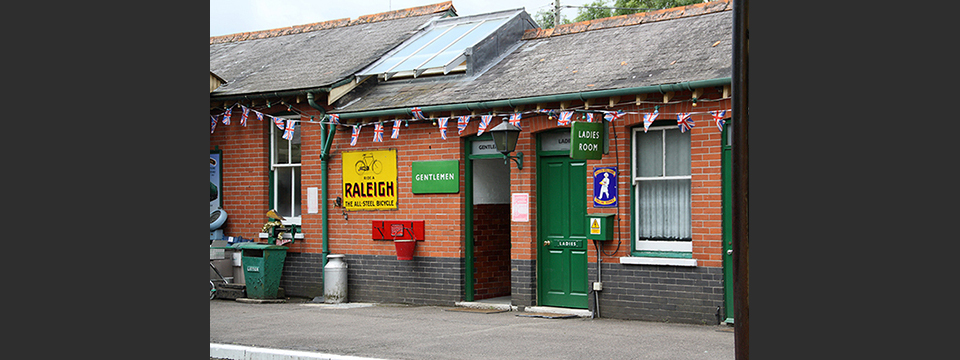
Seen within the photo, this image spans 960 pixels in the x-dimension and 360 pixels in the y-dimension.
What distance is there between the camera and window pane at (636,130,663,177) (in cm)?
1162

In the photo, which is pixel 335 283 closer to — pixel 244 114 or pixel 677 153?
pixel 244 114

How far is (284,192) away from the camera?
1539 centimetres

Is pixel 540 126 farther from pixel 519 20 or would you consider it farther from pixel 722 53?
pixel 519 20

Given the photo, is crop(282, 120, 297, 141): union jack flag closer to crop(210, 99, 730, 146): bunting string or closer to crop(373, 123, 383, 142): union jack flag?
crop(210, 99, 730, 146): bunting string

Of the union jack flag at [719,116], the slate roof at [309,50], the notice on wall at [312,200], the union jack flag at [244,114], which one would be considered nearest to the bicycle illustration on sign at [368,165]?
the notice on wall at [312,200]

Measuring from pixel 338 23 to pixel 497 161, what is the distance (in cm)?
606

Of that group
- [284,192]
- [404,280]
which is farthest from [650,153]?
[284,192]

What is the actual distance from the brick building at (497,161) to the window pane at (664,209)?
18mm

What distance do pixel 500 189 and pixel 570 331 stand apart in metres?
3.84

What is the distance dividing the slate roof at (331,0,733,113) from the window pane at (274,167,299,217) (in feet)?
5.58

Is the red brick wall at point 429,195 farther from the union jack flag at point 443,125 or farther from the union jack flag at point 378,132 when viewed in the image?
the union jack flag at point 443,125

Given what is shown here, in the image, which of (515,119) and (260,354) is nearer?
(260,354)

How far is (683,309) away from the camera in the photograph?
11.3 meters

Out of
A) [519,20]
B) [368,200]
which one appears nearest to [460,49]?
[519,20]
